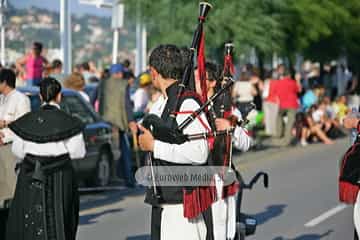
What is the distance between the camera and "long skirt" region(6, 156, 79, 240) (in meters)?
7.62

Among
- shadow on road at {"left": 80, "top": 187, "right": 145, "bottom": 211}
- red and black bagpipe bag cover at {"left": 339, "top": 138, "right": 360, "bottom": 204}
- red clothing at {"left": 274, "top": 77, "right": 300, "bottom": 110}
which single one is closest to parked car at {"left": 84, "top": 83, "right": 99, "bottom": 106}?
shadow on road at {"left": 80, "top": 187, "right": 145, "bottom": 211}

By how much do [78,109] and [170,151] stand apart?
9.11 meters

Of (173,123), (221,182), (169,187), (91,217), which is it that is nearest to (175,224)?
(169,187)

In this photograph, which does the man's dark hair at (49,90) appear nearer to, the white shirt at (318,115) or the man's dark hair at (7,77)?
the man's dark hair at (7,77)

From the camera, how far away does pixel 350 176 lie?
294 inches

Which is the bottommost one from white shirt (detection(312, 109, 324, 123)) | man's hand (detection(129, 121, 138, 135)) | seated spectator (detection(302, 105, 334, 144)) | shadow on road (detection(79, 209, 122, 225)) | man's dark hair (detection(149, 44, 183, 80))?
shadow on road (detection(79, 209, 122, 225))

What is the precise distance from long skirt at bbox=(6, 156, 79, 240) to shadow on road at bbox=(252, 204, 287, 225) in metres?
4.88

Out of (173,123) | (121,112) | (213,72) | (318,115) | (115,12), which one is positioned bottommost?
(318,115)

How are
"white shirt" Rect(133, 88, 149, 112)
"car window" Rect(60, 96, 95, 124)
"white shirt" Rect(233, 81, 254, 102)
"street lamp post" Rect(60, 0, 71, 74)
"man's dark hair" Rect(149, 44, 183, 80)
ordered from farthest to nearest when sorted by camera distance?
"white shirt" Rect(233, 81, 254, 102) < "street lamp post" Rect(60, 0, 71, 74) < "white shirt" Rect(133, 88, 149, 112) < "car window" Rect(60, 96, 95, 124) < "man's dark hair" Rect(149, 44, 183, 80)

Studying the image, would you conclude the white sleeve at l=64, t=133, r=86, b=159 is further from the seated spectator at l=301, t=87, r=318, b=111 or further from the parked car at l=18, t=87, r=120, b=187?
the seated spectator at l=301, t=87, r=318, b=111

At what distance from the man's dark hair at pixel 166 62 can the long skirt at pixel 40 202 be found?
6.33 feet

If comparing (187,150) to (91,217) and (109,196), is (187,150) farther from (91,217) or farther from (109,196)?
(109,196)

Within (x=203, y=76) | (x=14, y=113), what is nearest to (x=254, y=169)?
(x=14, y=113)

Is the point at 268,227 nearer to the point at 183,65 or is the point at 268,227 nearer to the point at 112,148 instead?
the point at 112,148
